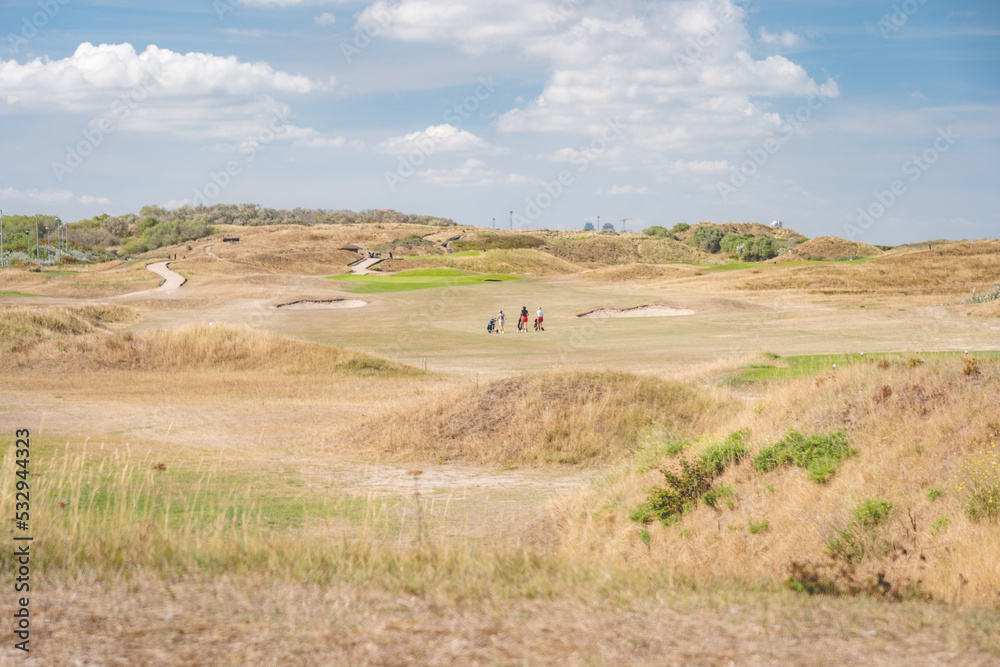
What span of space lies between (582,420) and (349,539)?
26.8 ft

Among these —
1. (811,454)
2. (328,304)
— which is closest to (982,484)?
(811,454)

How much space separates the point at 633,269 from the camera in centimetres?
8400

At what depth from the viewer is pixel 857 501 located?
841cm

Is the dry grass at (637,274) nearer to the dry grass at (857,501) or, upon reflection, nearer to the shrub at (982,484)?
the dry grass at (857,501)

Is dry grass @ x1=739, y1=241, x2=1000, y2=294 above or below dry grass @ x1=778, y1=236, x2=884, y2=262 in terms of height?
below

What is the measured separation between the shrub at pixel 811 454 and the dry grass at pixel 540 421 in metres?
5.06

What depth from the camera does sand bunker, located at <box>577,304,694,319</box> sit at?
170ft

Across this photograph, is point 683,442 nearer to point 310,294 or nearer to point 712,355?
point 712,355

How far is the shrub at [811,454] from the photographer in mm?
9586

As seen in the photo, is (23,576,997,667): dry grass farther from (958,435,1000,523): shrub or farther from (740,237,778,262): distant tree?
(740,237,778,262): distant tree

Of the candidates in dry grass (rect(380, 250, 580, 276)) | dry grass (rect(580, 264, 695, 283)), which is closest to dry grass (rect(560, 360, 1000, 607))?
dry grass (rect(580, 264, 695, 283))

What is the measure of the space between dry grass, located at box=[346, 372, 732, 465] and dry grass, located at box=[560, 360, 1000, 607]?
3694 mm

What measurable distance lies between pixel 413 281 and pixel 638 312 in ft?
88.1

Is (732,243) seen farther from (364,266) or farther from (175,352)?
(175,352)
